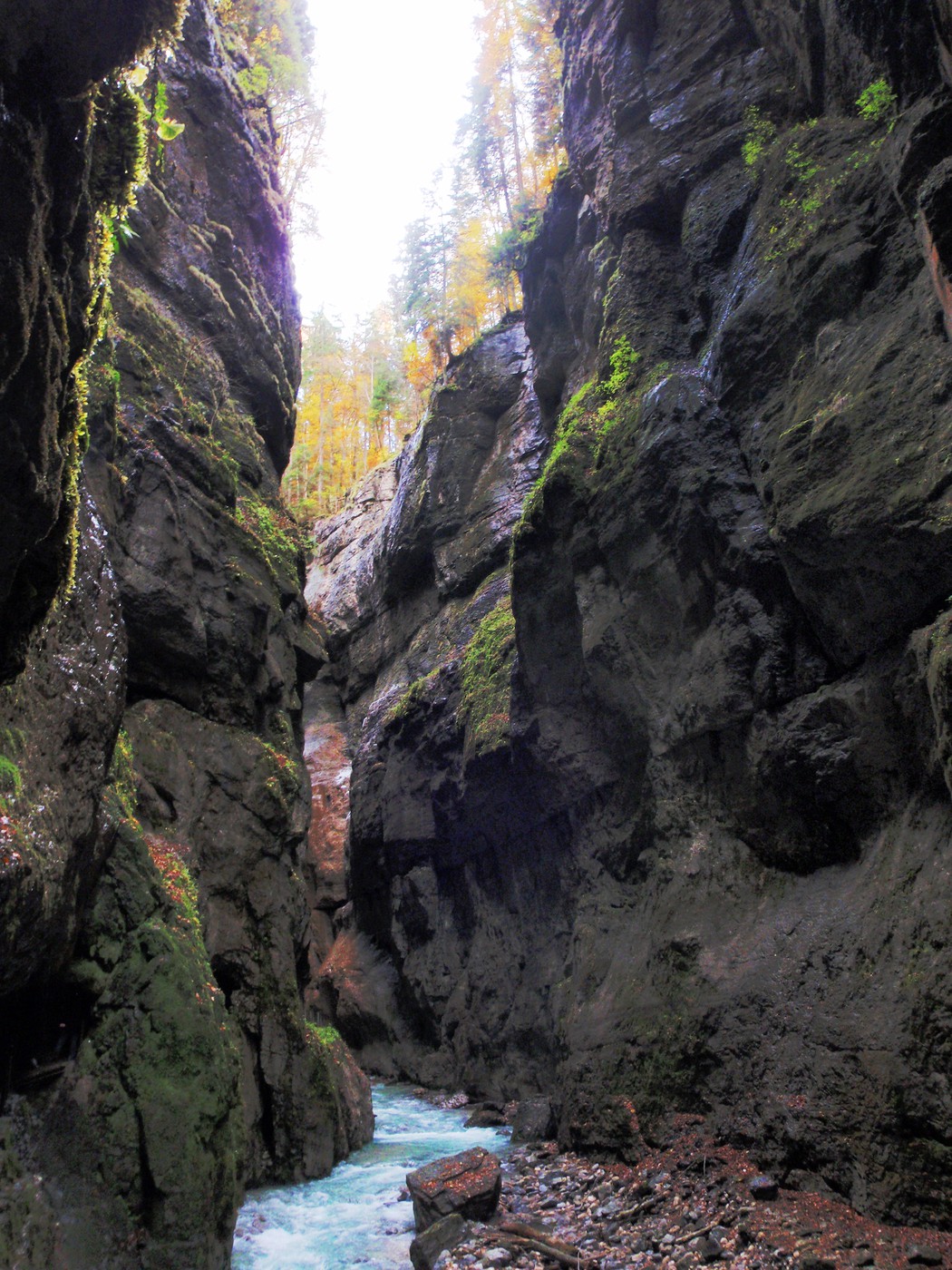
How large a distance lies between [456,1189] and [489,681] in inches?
411

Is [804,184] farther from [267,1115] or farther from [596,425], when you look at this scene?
[267,1115]

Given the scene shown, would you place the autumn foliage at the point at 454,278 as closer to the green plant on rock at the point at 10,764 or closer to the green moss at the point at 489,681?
the green moss at the point at 489,681

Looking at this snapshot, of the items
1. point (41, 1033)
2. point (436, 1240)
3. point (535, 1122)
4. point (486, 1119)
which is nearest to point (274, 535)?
point (41, 1033)

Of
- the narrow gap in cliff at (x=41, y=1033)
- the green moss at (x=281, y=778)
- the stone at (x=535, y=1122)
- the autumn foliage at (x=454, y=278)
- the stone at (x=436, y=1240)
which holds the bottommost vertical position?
the stone at (x=535, y=1122)

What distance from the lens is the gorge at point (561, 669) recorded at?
5.55 m

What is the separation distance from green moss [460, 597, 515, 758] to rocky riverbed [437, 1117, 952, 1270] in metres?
8.01

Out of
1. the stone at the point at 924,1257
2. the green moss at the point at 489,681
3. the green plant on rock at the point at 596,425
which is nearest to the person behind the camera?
the stone at the point at 924,1257

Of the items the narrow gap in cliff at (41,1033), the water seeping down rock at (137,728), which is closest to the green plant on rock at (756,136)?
the water seeping down rock at (137,728)

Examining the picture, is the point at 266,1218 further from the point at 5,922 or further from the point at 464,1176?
the point at 5,922

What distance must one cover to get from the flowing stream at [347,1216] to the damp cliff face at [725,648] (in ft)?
7.98

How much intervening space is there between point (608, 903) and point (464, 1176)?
477cm

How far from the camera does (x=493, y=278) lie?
32125mm

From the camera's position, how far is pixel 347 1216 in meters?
8.88

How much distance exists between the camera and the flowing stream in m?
7.73
